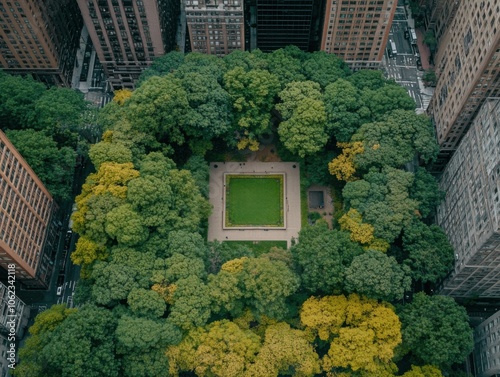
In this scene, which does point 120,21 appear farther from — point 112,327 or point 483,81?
point 483,81

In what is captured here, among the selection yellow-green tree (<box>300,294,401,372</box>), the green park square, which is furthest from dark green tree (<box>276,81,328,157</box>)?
yellow-green tree (<box>300,294,401,372</box>)

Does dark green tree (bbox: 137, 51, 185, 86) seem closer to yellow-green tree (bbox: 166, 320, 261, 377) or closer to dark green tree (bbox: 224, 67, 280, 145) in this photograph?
dark green tree (bbox: 224, 67, 280, 145)

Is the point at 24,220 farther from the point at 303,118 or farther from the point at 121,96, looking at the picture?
the point at 303,118

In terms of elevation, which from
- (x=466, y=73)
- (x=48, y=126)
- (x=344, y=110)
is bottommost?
(x=48, y=126)

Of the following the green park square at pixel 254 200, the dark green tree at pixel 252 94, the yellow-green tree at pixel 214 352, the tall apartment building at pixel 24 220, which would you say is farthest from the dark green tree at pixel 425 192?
the tall apartment building at pixel 24 220

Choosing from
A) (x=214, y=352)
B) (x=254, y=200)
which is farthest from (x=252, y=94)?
(x=214, y=352)

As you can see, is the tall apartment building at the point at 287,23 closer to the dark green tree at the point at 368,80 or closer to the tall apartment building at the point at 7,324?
the dark green tree at the point at 368,80
